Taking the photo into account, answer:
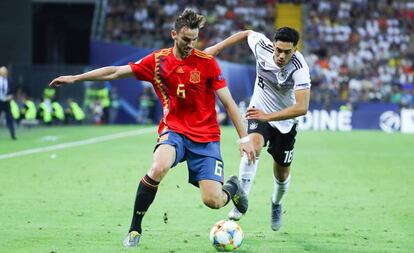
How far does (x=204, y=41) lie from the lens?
42.5 meters

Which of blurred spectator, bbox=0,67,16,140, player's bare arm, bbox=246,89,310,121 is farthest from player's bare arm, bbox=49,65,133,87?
blurred spectator, bbox=0,67,16,140

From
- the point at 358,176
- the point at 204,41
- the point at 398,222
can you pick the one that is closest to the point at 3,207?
the point at 398,222

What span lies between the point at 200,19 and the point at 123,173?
28.4 ft

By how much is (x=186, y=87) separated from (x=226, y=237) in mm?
1431

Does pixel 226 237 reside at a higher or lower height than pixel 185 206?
higher

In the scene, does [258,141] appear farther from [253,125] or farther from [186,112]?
[186,112]

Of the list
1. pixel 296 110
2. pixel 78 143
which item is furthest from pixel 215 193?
pixel 78 143

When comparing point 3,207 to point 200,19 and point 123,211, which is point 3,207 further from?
point 200,19

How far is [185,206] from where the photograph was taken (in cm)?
1177

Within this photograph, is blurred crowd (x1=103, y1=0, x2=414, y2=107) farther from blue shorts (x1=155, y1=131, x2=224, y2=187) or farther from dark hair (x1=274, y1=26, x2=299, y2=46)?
blue shorts (x1=155, y1=131, x2=224, y2=187)

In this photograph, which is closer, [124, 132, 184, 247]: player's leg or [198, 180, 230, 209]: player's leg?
[124, 132, 184, 247]: player's leg

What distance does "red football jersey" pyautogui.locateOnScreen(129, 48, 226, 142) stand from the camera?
327 inches

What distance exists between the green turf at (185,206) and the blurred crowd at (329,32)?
1896 cm

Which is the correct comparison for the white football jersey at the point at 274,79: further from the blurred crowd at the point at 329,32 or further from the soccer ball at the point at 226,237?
the blurred crowd at the point at 329,32
